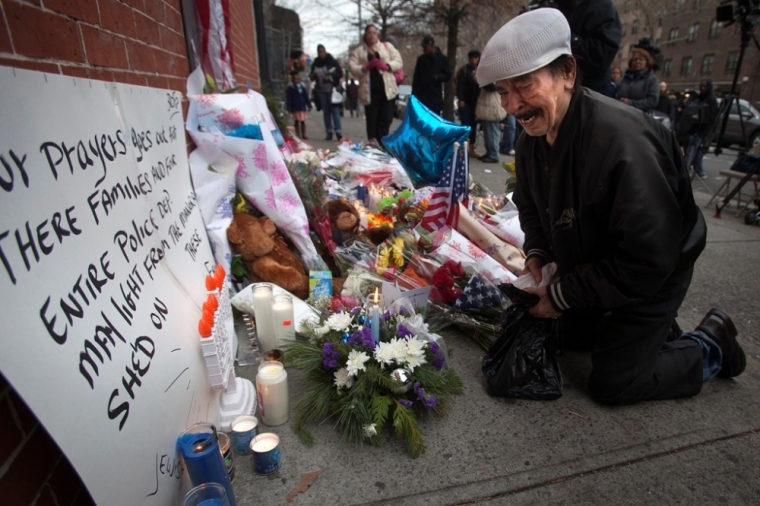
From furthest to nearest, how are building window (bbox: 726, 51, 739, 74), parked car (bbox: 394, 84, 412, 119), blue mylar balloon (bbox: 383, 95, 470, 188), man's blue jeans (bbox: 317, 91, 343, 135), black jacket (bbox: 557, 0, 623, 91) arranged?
building window (bbox: 726, 51, 739, 74)
parked car (bbox: 394, 84, 412, 119)
man's blue jeans (bbox: 317, 91, 343, 135)
blue mylar balloon (bbox: 383, 95, 470, 188)
black jacket (bbox: 557, 0, 623, 91)

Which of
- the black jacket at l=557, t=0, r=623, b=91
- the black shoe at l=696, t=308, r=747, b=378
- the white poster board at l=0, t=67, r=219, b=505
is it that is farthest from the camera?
the black jacket at l=557, t=0, r=623, b=91

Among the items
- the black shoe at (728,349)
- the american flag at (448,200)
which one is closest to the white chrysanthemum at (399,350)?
the american flag at (448,200)

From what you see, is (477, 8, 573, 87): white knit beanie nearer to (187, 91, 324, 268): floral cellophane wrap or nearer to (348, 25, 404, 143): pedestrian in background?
(187, 91, 324, 268): floral cellophane wrap

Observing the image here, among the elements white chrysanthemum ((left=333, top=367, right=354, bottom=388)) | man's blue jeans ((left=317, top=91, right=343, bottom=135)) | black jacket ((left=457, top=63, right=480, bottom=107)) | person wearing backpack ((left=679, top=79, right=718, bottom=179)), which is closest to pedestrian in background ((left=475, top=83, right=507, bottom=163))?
black jacket ((left=457, top=63, right=480, bottom=107))

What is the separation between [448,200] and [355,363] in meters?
1.71

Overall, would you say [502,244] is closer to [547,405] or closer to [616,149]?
[547,405]

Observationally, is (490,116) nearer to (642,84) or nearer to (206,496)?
(642,84)

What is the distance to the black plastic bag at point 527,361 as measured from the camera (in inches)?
80.8

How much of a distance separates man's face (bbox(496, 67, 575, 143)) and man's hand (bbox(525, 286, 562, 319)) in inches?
28.8

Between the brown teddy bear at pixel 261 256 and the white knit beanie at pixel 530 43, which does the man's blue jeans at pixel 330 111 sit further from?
the white knit beanie at pixel 530 43

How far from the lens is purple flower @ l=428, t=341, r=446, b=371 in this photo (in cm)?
202

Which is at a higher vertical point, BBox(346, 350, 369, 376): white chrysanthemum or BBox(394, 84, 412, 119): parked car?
BBox(394, 84, 412, 119): parked car

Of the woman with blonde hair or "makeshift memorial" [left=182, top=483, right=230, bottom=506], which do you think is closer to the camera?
"makeshift memorial" [left=182, top=483, right=230, bottom=506]

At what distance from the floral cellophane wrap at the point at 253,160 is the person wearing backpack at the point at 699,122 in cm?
797
